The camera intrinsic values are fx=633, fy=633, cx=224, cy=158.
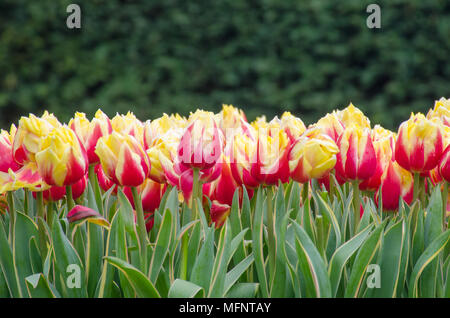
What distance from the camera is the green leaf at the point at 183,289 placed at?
1012 millimetres

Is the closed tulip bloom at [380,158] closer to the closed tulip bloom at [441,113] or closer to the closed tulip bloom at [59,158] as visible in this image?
the closed tulip bloom at [441,113]

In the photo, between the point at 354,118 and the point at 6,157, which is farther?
the point at 354,118

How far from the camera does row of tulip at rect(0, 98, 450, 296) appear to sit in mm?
1145

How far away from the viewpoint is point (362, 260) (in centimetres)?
109

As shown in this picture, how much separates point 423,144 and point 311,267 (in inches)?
14.6

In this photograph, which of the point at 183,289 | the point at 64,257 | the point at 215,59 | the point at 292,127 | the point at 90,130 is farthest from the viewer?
the point at 215,59

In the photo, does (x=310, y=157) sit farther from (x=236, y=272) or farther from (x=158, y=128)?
(x=158, y=128)

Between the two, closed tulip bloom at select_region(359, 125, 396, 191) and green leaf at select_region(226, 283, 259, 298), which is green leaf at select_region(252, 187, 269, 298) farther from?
closed tulip bloom at select_region(359, 125, 396, 191)

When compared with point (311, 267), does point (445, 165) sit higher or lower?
higher

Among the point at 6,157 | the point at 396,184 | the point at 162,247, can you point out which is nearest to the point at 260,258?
the point at 162,247

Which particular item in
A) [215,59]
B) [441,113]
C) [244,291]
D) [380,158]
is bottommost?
[244,291]

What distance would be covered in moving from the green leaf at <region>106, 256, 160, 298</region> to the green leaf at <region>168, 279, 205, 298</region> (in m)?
0.04

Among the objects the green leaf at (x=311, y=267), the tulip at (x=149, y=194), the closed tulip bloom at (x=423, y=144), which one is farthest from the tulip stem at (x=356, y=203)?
the tulip at (x=149, y=194)
